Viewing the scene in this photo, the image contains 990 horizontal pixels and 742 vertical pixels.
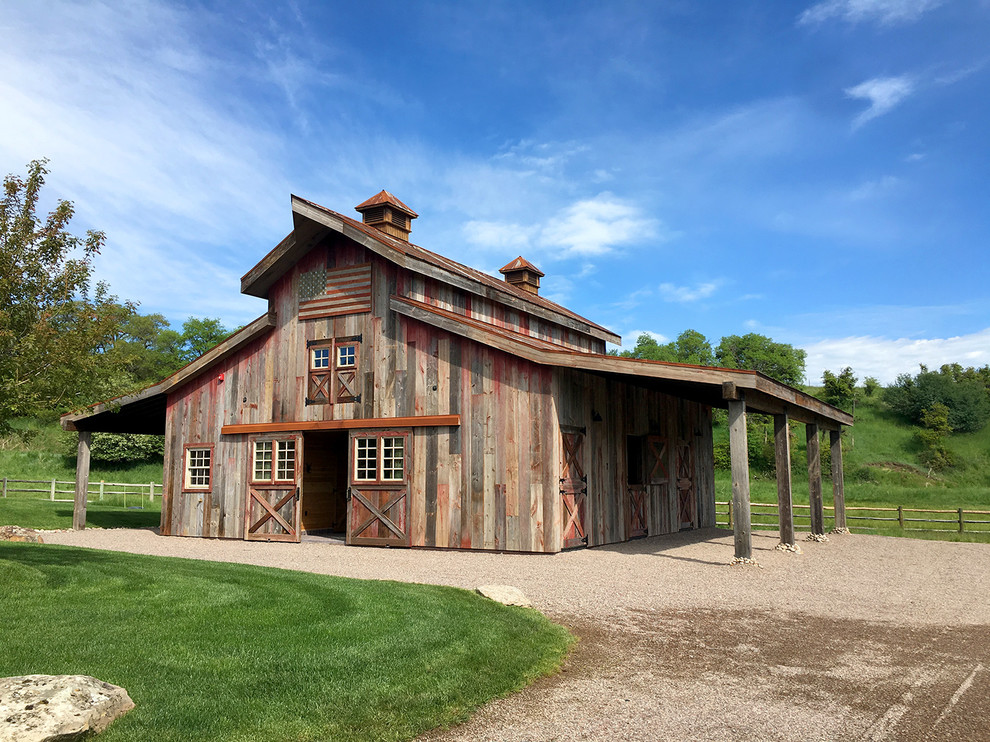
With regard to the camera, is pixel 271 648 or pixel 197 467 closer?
pixel 271 648

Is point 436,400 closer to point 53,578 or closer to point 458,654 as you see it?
point 53,578

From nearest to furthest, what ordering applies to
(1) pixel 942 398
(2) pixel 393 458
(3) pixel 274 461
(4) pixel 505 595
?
1. (4) pixel 505 595
2. (2) pixel 393 458
3. (3) pixel 274 461
4. (1) pixel 942 398

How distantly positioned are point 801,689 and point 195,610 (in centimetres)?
560

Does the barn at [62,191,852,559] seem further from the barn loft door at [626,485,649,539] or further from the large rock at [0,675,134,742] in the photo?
the large rock at [0,675,134,742]

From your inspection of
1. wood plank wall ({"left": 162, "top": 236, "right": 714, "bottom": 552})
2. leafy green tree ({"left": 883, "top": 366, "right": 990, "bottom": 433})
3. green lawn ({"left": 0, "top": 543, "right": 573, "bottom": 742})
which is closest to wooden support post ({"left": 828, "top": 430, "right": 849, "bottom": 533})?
wood plank wall ({"left": 162, "top": 236, "right": 714, "bottom": 552})

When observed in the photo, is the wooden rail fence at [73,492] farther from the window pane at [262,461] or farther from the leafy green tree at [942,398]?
the leafy green tree at [942,398]

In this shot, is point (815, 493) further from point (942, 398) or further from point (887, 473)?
point (942, 398)

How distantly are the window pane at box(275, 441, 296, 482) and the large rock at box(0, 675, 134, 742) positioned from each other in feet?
40.1

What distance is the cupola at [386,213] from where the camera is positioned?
1973cm

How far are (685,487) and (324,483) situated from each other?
912 centimetres

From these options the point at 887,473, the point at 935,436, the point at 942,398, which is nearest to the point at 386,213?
the point at 887,473

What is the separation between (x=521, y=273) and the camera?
960 inches

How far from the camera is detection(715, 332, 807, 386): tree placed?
6175 centimetres

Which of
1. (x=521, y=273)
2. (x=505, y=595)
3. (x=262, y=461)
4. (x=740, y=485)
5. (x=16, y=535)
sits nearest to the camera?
(x=505, y=595)
